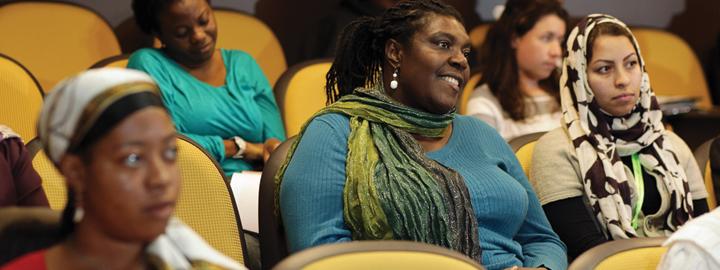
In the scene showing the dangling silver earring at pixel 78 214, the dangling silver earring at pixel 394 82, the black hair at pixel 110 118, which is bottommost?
the dangling silver earring at pixel 394 82

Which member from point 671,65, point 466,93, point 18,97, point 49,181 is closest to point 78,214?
point 49,181

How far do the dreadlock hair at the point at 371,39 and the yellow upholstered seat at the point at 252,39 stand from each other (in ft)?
4.28

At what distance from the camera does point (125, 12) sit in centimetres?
389

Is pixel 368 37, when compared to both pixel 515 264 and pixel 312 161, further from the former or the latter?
pixel 515 264

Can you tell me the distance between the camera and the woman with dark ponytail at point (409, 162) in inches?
85.0

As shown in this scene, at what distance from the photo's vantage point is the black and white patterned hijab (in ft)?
8.68

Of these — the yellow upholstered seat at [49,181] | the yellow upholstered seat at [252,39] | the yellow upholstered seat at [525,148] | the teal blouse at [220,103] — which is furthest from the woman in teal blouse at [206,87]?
the yellow upholstered seat at [49,181]

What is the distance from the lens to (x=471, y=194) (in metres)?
2.27

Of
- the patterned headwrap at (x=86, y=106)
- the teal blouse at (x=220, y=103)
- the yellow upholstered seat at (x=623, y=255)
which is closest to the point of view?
the patterned headwrap at (x=86, y=106)

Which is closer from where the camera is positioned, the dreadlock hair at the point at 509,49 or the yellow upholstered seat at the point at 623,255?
the yellow upholstered seat at the point at 623,255

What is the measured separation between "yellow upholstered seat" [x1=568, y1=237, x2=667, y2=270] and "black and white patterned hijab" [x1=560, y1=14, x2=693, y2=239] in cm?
58

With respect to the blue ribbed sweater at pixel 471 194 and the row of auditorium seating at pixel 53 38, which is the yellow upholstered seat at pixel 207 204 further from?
the row of auditorium seating at pixel 53 38

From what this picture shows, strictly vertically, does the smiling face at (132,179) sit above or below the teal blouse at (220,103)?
above

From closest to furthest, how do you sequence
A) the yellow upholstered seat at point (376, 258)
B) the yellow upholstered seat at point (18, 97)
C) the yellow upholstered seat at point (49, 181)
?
the yellow upholstered seat at point (376, 258) → the yellow upholstered seat at point (49, 181) → the yellow upholstered seat at point (18, 97)
